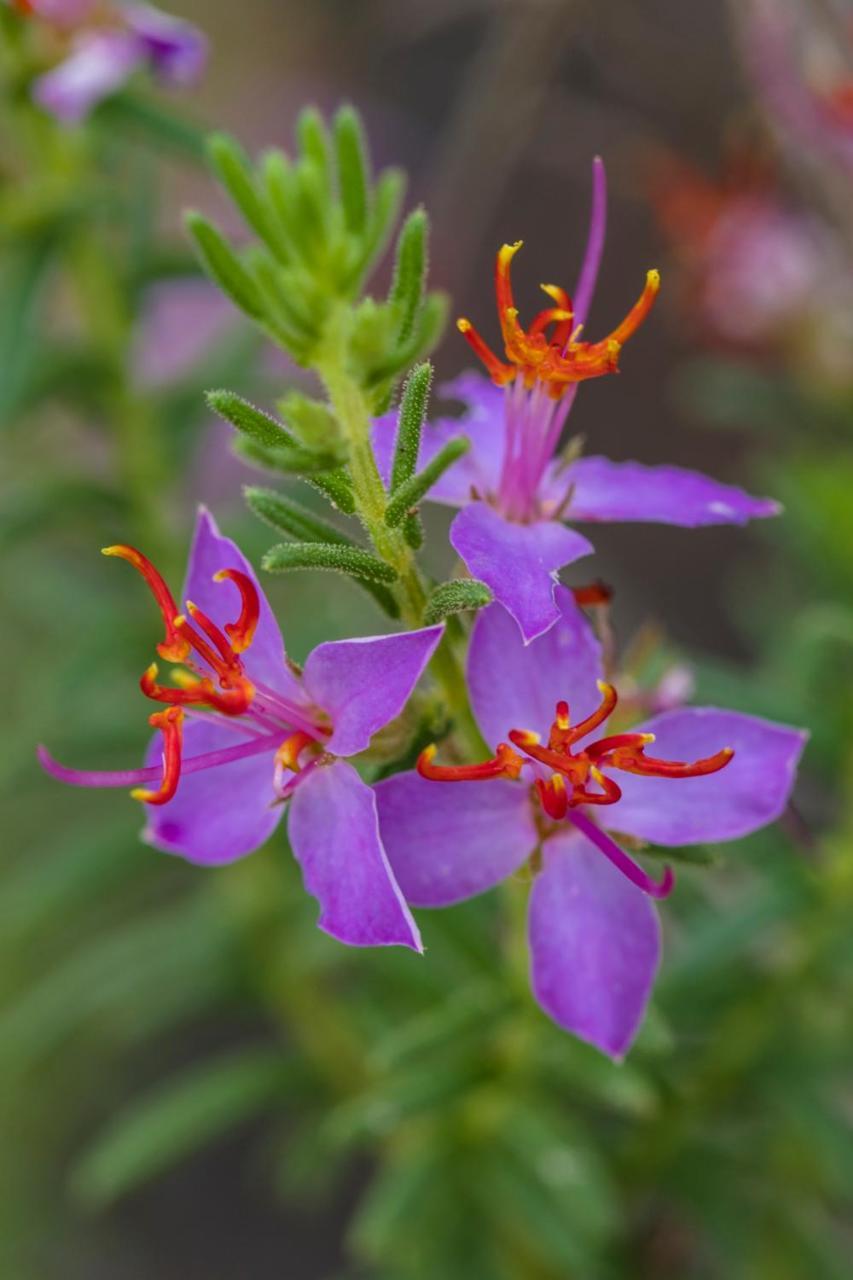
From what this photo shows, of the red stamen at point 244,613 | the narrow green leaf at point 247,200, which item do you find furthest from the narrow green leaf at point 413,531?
the narrow green leaf at point 247,200

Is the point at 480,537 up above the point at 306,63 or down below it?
above

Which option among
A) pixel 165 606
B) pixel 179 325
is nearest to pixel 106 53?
pixel 165 606

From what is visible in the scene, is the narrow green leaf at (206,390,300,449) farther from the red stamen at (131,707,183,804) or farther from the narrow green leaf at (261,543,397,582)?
the red stamen at (131,707,183,804)

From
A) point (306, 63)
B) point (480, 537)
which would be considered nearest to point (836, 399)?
point (480, 537)

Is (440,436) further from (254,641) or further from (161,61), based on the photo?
(161,61)

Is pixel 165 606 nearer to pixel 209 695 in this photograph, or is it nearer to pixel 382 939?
pixel 209 695

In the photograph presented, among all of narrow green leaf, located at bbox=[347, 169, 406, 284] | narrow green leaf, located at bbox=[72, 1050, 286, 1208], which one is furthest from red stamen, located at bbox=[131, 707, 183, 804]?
narrow green leaf, located at bbox=[72, 1050, 286, 1208]

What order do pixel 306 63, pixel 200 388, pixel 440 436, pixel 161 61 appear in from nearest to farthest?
pixel 440 436 → pixel 161 61 → pixel 200 388 → pixel 306 63
